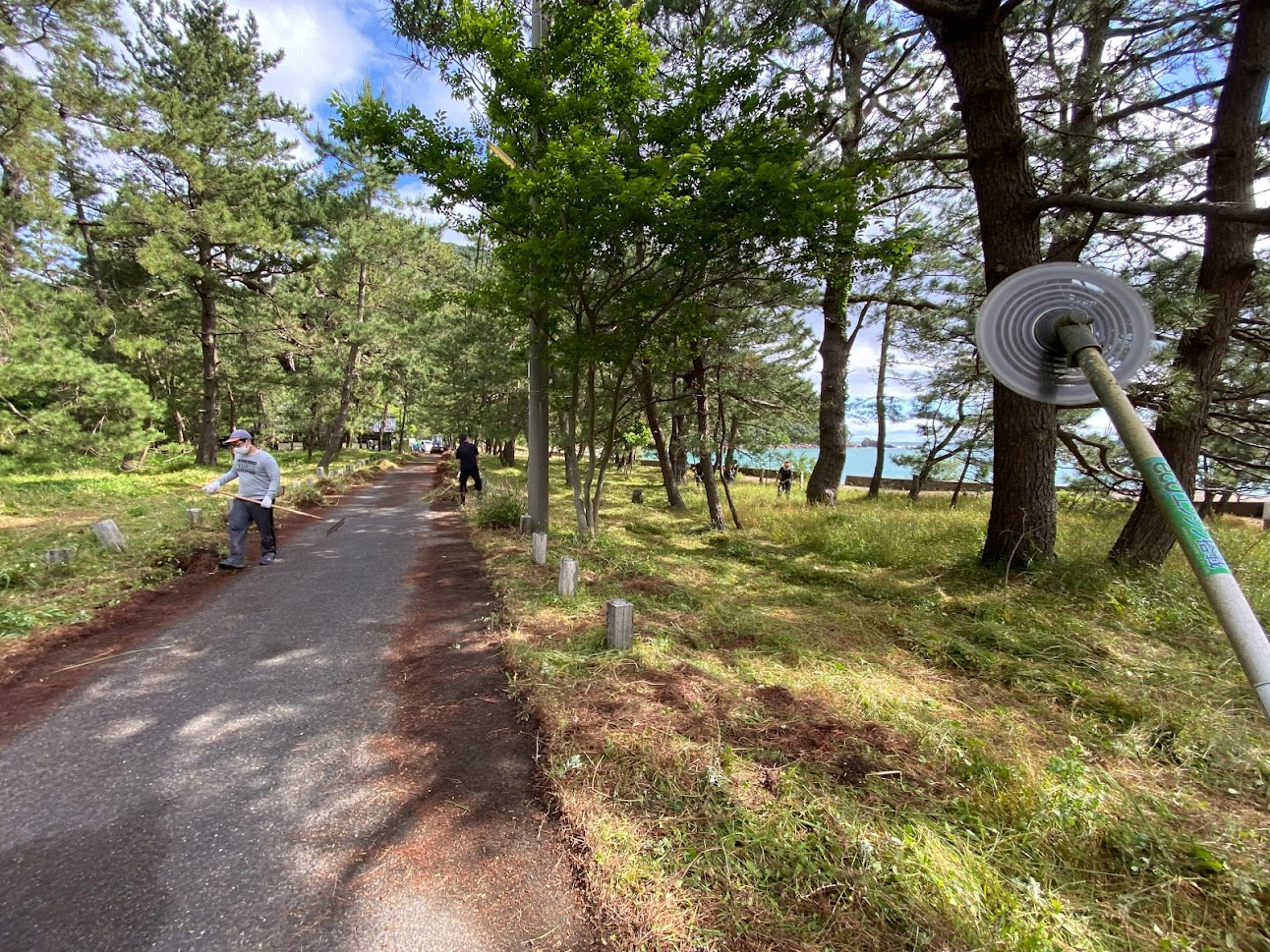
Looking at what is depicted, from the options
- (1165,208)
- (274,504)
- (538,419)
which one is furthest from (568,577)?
(1165,208)

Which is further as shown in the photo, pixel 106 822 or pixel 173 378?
pixel 173 378

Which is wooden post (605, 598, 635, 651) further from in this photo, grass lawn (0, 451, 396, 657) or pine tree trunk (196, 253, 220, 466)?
pine tree trunk (196, 253, 220, 466)

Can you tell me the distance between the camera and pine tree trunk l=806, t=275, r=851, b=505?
12.6 m

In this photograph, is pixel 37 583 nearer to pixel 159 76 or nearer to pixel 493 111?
pixel 493 111

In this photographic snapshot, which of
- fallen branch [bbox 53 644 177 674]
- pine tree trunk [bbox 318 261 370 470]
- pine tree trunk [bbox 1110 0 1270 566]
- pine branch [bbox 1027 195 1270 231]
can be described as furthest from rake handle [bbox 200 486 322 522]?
pine tree trunk [bbox 1110 0 1270 566]

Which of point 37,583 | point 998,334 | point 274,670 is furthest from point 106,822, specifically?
point 998,334

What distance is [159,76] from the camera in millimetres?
15391

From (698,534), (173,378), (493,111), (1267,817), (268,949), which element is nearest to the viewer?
(268,949)

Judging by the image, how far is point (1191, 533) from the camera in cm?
191

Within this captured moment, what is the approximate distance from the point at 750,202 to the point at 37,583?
8141 millimetres

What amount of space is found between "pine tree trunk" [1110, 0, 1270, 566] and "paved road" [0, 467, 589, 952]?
7.07 metres

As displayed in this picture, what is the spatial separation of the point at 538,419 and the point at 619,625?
4.73 m

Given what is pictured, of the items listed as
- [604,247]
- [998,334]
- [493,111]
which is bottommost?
[998,334]

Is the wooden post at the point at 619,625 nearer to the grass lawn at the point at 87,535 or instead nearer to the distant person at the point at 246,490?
the grass lawn at the point at 87,535
